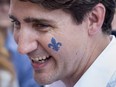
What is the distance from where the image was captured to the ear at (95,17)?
2.25m

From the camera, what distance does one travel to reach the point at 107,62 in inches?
89.3

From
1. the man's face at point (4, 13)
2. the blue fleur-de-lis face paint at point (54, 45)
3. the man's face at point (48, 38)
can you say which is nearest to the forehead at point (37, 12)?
the man's face at point (48, 38)

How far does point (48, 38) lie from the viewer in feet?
7.31

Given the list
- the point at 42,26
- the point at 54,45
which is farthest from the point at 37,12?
the point at 54,45

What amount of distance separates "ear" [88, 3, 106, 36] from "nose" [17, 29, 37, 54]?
0.29 meters

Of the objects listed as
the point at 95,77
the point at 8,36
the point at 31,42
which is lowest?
the point at 8,36

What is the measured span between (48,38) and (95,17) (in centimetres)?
26

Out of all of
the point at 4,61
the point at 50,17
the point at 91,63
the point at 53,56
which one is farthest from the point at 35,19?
the point at 4,61

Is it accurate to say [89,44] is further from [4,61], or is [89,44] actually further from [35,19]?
[4,61]

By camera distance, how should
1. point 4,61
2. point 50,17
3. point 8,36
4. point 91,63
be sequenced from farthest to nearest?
point 8,36, point 4,61, point 91,63, point 50,17

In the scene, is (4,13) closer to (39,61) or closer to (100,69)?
(39,61)

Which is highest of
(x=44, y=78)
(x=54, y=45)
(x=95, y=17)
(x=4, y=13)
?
(x=95, y=17)

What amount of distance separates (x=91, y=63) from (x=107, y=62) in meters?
0.10

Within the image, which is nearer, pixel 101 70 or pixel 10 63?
pixel 101 70
